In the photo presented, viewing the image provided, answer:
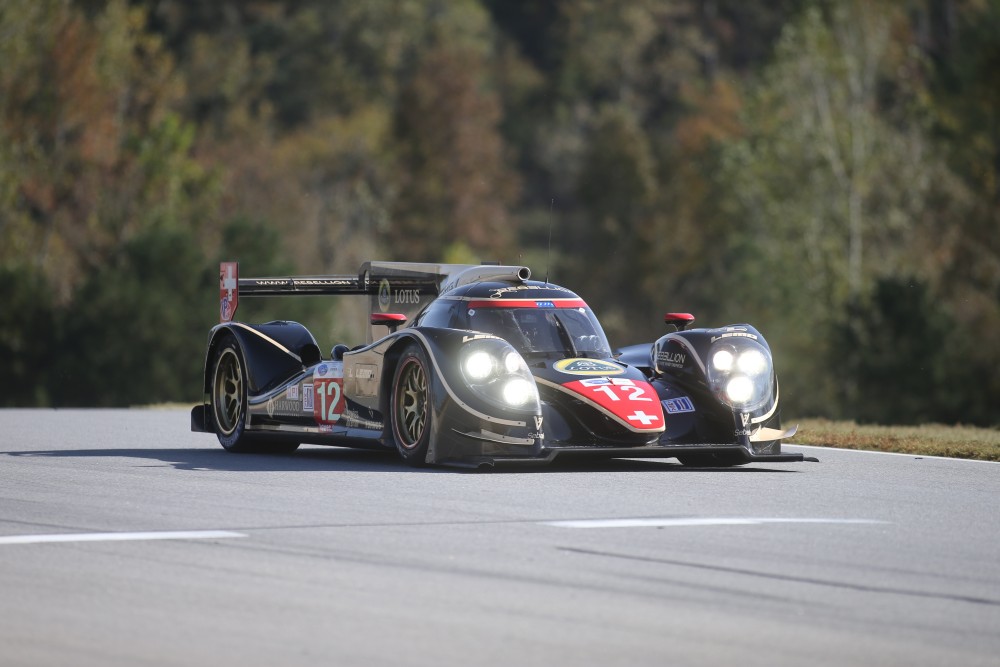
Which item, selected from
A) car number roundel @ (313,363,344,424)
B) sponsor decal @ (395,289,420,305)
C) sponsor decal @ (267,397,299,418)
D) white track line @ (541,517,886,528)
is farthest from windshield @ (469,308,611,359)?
white track line @ (541,517,886,528)

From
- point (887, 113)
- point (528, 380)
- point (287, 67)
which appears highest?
point (287, 67)

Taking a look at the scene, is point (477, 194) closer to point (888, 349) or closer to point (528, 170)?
point (528, 170)

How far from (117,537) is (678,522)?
2.85 metres

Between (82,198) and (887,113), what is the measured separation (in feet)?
92.3

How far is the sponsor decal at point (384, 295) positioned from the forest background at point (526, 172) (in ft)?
98.8

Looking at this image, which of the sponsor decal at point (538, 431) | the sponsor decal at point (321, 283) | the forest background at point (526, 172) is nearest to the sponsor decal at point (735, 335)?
the sponsor decal at point (538, 431)

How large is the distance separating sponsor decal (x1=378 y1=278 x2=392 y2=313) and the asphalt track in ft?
11.6

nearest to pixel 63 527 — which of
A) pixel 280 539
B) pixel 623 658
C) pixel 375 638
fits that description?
pixel 280 539

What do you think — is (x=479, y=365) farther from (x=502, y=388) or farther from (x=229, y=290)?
(x=229, y=290)

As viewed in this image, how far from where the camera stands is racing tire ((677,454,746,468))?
13.8 metres

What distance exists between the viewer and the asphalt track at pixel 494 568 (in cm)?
641

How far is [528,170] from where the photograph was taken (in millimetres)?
87062

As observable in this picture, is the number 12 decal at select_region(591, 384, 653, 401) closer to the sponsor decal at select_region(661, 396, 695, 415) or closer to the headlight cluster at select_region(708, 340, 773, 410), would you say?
the sponsor decal at select_region(661, 396, 695, 415)

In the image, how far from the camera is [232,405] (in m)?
16.0
